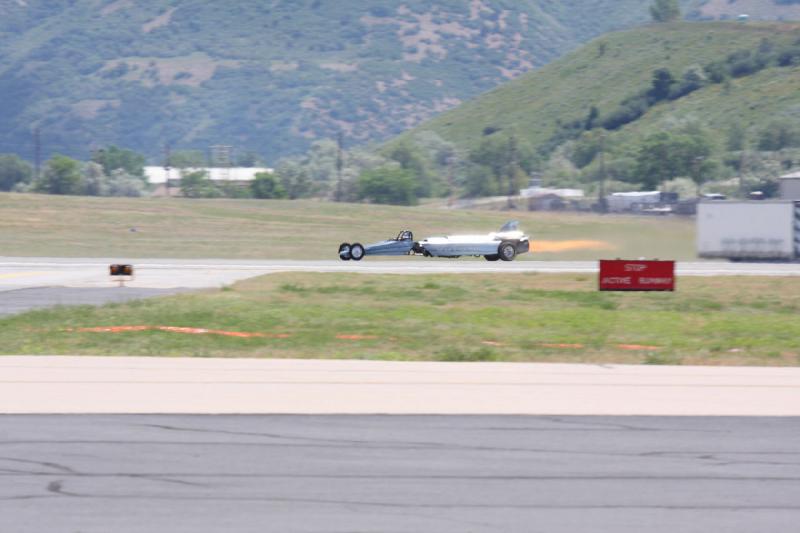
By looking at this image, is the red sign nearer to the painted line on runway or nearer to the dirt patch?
the dirt patch

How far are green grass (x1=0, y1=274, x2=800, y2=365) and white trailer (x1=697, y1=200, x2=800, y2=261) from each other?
17.8 m

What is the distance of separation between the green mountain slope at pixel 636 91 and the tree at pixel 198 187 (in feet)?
159

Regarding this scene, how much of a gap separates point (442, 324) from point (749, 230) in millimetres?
31575

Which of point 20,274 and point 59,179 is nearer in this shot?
A: point 20,274

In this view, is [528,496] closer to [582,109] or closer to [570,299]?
[570,299]

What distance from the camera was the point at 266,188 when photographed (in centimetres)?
10481

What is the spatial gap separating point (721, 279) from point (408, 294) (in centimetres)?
1379

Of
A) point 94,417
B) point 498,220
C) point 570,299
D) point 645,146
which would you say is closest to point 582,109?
point 645,146

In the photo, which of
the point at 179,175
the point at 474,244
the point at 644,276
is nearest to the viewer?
the point at 644,276

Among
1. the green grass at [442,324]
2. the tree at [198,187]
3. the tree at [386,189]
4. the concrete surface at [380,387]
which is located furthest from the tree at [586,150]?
the concrete surface at [380,387]

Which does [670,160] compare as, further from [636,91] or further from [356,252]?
[356,252]

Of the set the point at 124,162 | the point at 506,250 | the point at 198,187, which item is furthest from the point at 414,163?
the point at 506,250

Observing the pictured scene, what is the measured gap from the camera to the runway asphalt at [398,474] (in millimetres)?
10078

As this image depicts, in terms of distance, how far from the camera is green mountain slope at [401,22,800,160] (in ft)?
468
